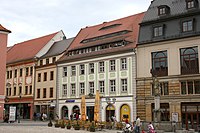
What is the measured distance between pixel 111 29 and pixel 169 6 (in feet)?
36.7

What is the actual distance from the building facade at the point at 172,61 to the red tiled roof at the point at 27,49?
23.6 m

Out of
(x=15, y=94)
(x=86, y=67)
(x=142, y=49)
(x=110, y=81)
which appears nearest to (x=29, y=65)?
(x=15, y=94)

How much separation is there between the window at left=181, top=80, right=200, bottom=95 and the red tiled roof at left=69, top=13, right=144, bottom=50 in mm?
9836

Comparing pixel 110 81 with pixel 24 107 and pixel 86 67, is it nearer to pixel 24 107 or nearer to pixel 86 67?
pixel 86 67

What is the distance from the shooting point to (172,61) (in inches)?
1478

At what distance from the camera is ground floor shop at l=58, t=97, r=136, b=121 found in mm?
Answer: 40531

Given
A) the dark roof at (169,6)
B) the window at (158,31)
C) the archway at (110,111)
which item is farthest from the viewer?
the archway at (110,111)

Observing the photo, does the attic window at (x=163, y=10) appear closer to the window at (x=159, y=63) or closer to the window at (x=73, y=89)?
the window at (x=159, y=63)

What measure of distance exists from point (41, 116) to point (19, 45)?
21109 mm

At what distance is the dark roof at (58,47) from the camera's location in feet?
177

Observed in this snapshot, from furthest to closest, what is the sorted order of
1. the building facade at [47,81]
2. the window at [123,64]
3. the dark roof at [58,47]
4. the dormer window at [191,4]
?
the dark roof at [58,47] < the building facade at [47,81] < the window at [123,64] < the dormer window at [191,4]

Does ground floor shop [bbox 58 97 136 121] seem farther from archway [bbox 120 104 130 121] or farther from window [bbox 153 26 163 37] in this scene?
window [bbox 153 26 163 37]

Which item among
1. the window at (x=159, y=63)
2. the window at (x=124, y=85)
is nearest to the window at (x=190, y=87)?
the window at (x=159, y=63)

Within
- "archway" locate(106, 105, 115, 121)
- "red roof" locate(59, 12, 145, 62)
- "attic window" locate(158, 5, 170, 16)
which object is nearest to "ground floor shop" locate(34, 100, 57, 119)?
"red roof" locate(59, 12, 145, 62)
